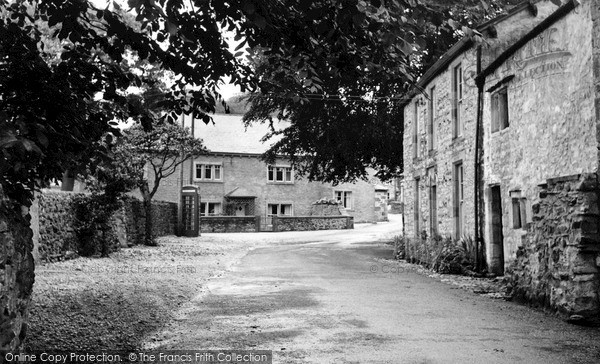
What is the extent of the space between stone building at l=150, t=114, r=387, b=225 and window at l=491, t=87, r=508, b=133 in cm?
3629

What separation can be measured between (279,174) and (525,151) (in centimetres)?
4114

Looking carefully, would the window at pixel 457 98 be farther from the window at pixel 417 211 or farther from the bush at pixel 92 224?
the bush at pixel 92 224

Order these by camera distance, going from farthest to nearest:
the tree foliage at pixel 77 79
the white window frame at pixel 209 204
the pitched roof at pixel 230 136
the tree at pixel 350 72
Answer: the pitched roof at pixel 230 136 → the white window frame at pixel 209 204 → the tree at pixel 350 72 → the tree foliage at pixel 77 79

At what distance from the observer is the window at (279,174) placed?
2060 inches

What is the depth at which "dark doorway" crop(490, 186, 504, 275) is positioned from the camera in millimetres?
14508

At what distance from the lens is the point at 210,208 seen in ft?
168

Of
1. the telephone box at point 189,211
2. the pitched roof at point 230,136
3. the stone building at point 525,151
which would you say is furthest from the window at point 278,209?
the stone building at point 525,151

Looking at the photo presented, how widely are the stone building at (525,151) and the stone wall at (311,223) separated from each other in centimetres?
2417

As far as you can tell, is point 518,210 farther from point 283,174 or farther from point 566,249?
point 283,174

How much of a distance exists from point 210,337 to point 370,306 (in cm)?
336

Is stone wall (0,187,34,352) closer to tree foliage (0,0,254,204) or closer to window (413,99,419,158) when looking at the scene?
tree foliage (0,0,254,204)

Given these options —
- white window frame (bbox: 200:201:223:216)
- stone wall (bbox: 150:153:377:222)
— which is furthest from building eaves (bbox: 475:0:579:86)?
white window frame (bbox: 200:201:223:216)

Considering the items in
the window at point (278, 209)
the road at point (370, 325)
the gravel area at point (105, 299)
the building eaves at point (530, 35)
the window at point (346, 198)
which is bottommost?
the road at point (370, 325)

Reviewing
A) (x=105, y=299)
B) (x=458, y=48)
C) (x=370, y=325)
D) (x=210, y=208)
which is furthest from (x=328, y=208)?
(x=370, y=325)
